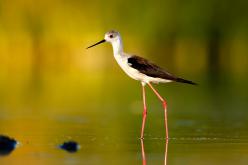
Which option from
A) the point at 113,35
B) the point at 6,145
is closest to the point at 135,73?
the point at 113,35

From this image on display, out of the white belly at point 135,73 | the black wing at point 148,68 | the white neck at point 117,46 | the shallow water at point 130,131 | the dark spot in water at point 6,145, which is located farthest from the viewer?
the white neck at point 117,46

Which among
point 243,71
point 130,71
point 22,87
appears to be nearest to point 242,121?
point 130,71

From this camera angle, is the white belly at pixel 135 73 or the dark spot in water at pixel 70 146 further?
the white belly at pixel 135 73

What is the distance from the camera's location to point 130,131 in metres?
11.6

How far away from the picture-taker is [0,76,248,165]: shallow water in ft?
29.5

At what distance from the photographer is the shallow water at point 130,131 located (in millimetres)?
8977

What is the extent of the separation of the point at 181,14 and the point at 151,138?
17592mm

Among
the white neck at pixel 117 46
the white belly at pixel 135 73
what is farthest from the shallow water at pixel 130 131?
the white neck at pixel 117 46

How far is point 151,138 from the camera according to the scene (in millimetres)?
10805

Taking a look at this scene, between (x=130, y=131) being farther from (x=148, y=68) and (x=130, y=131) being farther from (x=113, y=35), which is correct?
(x=113, y=35)

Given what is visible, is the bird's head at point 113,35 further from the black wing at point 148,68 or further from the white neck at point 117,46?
the black wing at point 148,68

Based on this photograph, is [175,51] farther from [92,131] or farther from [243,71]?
[92,131]

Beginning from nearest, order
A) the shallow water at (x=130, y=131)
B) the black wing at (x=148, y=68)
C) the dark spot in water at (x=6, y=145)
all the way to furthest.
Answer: the shallow water at (x=130, y=131) → the dark spot in water at (x=6, y=145) → the black wing at (x=148, y=68)

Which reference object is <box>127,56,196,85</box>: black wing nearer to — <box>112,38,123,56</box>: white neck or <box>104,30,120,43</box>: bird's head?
<box>112,38,123,56</box>: white neck
